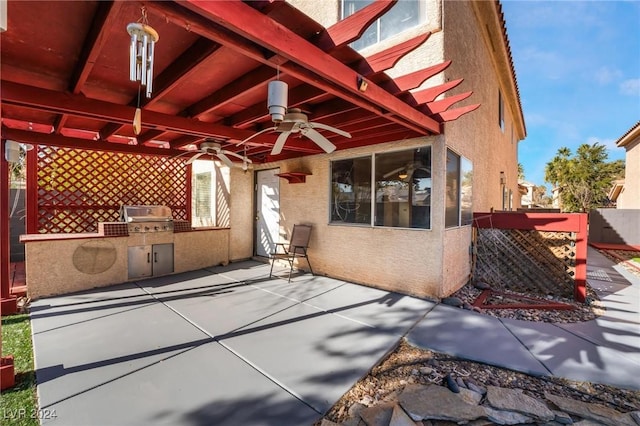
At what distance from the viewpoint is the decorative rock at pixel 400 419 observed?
181cm

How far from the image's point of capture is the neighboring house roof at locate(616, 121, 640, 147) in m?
12.2

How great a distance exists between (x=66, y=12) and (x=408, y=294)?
490 centimetres

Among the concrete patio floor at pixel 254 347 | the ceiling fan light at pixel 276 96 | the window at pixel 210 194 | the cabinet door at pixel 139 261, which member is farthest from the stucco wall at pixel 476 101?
the cabinet door at pixel 139 261

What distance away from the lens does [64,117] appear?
11.8 ft

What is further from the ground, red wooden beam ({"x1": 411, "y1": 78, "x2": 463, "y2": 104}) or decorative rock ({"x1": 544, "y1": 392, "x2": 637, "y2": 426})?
red wooden beam ({"x1": 411, "y1": 78, "x2": 463, "y2": 104})

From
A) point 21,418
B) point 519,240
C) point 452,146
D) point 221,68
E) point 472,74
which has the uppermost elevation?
point 472,74

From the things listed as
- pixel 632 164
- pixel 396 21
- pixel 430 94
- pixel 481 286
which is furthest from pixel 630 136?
pixel 430 94

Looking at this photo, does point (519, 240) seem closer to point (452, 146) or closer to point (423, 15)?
point (452, 146)

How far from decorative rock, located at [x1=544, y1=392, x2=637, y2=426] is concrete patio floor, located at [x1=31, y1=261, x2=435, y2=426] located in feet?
4.39

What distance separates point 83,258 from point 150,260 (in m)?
1.04

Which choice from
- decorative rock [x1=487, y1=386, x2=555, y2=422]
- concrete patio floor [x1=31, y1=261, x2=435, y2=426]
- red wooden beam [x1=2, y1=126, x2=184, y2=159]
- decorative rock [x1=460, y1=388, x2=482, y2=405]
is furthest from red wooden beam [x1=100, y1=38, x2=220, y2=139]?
decorative rock [x1=487, y1=386, x2=555, y2=422]

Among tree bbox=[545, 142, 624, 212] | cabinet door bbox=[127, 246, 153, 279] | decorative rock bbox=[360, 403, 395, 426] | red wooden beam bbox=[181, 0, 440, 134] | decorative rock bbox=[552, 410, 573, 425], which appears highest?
tree bbox=[545, 142, 624, 212]

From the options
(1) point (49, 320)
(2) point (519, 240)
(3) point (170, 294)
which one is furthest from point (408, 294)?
(1) point (49, 320)

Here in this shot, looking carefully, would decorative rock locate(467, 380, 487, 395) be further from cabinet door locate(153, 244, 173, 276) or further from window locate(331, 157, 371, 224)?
cabinet door locate(153, 244, 173, 276)
